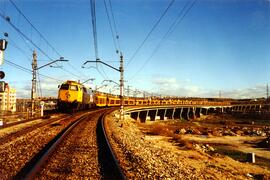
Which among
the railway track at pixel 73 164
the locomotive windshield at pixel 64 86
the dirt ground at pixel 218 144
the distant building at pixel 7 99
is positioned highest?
the locomotive windshield at pixel 64 86

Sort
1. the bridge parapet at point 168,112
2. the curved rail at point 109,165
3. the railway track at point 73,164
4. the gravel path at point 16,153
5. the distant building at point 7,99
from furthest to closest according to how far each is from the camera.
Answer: the bridge parapet at point 168,112
the distant building at point 7,99
the gravel path at point 16,153
the railway track at point 73,164
the curved rail at point 109,165

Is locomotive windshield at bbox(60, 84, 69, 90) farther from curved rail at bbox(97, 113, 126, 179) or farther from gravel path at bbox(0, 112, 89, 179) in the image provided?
curved rail at bbox(97, 113, 126, 179)

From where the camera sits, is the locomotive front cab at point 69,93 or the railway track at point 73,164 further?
the locomotive front cab at point 69,93

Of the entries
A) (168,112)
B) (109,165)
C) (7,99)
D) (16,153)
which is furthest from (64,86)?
(168,112)

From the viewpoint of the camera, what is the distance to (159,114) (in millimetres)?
107625

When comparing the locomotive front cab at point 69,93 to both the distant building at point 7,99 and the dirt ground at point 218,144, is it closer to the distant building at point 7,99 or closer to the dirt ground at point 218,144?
the distant building at point 7,99

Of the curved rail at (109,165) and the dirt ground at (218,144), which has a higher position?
the curved rail at (109,165)

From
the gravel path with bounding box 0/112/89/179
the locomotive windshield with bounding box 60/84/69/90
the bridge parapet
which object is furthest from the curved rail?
the bridge parapet

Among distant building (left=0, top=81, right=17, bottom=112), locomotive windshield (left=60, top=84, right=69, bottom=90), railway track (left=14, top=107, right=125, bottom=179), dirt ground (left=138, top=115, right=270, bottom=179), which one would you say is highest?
locomotive windshield (left=60, top=84, right=69, bottom=90)

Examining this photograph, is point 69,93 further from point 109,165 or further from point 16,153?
point 109,165

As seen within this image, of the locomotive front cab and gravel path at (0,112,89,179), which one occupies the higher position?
the locomotive front cab

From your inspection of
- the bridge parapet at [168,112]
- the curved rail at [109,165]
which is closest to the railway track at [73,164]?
the curved rail at [109,165]

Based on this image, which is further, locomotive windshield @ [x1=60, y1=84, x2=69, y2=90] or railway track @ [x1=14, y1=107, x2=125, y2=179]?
locomotive windshield @ [x1=60, y1=84, x2=69, y2=90]

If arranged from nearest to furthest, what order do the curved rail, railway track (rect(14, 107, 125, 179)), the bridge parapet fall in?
1. the curved rail
2. railway track (rect(14, 107, 125, 179))
3. the bridge parapet
